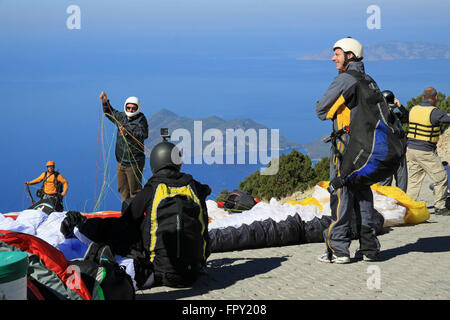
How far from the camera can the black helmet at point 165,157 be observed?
5.75 meters

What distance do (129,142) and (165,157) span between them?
397cm

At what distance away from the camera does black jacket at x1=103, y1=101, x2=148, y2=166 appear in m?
9.63

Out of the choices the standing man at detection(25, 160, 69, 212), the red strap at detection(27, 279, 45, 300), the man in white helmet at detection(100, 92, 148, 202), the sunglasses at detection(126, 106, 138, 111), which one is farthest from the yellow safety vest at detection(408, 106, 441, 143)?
the red strap at detection(27, 279, 45, 300)

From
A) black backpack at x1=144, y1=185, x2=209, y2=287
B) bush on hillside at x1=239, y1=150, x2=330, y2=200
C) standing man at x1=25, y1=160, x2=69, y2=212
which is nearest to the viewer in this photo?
black backpack at x1=144, y1=185, x2=209, y2=287

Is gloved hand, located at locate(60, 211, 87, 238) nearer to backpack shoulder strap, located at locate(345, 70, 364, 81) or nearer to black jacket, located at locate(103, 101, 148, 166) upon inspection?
backpack shoulder strap, located at locate(345, 70, 364, 81)

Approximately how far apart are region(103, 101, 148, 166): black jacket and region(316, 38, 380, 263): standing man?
387 centimetres

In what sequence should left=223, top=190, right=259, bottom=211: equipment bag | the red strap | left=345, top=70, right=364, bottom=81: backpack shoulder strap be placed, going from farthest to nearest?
left=223, top=190, right=259, bottom=211: equipment bag < left=345, top=70, right=364, bottom=81: backpack shoulder strap < the red strap

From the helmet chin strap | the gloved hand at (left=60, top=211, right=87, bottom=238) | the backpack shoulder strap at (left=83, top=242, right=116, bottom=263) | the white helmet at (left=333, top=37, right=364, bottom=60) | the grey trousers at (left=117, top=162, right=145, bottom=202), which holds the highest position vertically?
the white helmet at (left=333, top=37, right=364, bottom=60)

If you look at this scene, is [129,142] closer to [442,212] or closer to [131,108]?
[131,108]

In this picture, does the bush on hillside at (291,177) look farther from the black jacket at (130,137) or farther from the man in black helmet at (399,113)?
the black jacket at (130,137)
